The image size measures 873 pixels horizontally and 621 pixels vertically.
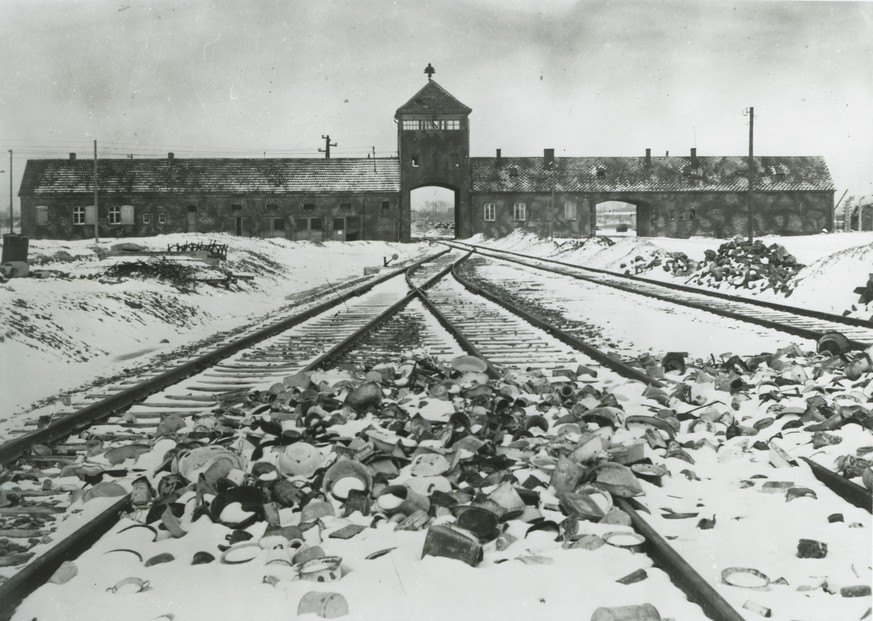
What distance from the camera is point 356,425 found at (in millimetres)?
5078

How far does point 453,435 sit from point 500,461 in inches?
21.0

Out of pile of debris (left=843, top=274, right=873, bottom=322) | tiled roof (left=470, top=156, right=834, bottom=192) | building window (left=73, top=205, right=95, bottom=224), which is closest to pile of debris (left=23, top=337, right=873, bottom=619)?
pile of debris (left=843, top=274, right=873, bottom=322)

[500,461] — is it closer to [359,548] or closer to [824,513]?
[359,548]

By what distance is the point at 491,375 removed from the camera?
6.53 meters

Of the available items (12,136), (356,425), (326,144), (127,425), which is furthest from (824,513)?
(326,144)

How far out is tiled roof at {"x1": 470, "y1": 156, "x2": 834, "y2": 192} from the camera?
55.5m

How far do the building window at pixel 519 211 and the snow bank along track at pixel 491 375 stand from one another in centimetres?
4485

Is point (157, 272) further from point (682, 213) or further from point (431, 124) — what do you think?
point (682, 213)

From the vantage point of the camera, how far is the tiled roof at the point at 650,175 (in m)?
55.5

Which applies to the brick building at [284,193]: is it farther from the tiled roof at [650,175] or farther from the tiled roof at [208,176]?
the tiled roof at [650,175]

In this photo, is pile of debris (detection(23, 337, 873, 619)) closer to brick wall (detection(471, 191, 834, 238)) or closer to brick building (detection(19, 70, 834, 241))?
brick building (detection(19, 70, 834, 241))

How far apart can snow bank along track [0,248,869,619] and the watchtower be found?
1466 inches

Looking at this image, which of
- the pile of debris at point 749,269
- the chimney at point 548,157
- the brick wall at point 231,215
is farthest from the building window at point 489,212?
the pile of debris at point 749,269

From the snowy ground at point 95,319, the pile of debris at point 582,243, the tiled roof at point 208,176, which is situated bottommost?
the snowy ground at point 95,319
